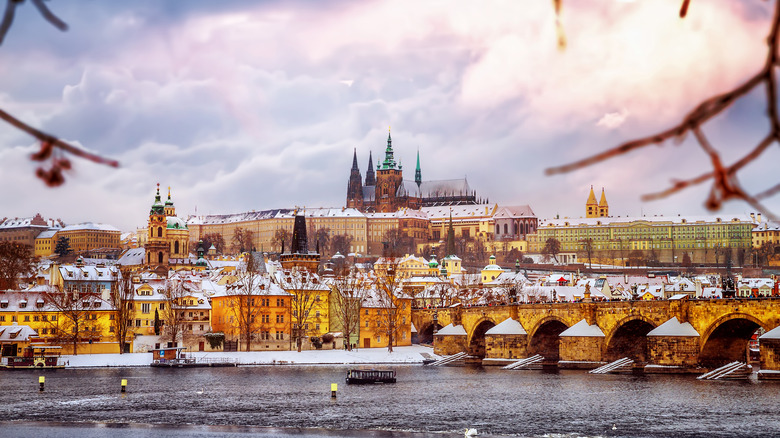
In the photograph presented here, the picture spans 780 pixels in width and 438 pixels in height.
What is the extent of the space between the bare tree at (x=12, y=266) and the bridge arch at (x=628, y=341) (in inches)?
1983

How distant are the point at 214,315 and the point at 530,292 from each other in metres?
43.2

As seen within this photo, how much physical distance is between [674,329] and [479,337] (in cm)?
2256

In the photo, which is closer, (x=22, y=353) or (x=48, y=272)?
(x=22, y=353)

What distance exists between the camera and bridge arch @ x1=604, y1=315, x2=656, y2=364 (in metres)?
62.8

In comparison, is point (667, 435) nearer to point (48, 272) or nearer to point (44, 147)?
point (44, 147)

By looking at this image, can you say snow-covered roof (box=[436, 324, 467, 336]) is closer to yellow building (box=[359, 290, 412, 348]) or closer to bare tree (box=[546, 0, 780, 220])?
yellow building (box=[359, 290, 412, 348])

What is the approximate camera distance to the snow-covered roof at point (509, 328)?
6936 cm

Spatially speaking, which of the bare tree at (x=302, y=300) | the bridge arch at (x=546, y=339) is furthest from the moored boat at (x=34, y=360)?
the bridge arch at (x=546, y=339)

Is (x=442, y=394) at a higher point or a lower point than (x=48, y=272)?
lower

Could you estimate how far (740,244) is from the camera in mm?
190125

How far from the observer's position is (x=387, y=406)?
4303 cm

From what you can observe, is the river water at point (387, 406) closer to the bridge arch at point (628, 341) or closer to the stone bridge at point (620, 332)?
the stone bridge at point (620, 332)

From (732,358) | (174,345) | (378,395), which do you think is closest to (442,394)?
(378,395)

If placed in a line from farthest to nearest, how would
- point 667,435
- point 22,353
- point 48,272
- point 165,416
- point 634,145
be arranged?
point 48,272 < point 22,353 < point 165,416 < point 667,435 < point 634,145
